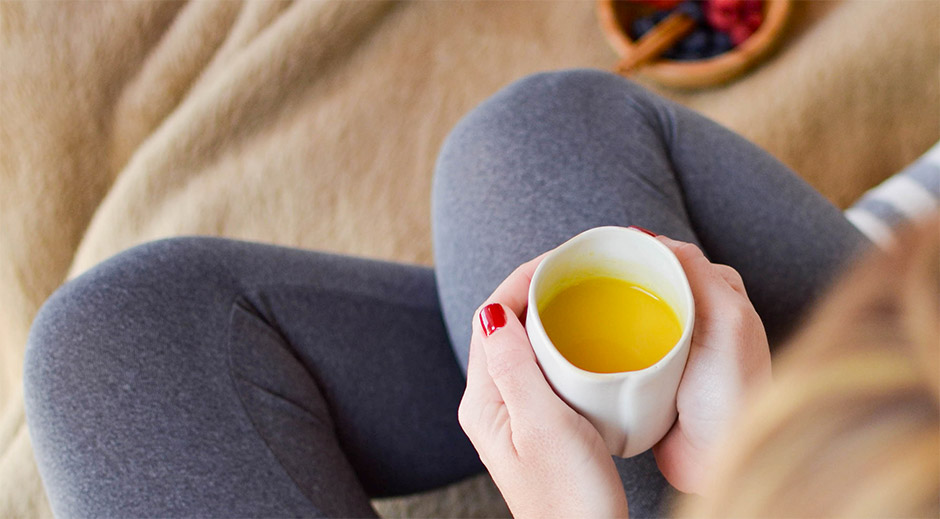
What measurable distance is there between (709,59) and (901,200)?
43 cm

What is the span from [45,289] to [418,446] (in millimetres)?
723

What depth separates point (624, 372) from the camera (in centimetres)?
39

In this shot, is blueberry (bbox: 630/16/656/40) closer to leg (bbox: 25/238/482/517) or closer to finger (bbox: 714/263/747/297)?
leg (bbox: 25/238/482/517)

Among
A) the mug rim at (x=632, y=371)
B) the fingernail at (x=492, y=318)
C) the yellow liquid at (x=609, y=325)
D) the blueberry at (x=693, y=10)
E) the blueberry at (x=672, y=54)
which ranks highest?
the mug rim at (x=632, y=371)

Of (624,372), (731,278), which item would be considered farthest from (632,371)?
(731,278)

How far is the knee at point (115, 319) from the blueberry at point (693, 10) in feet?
3.00

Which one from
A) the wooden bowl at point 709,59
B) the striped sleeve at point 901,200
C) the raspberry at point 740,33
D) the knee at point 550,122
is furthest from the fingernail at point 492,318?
the raspberry at point 740,33

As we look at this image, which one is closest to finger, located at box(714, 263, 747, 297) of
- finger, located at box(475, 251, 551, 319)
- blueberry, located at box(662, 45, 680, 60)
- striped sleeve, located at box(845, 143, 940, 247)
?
finger, located at box(475, 251, 551, 319)

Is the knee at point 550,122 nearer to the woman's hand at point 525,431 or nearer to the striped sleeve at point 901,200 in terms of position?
the woman's hand at point 525,431

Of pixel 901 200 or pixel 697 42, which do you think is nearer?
pixel 901 200

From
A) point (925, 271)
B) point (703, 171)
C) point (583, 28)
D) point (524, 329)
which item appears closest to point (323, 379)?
point (524, 329)

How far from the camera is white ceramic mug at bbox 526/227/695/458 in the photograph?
37cm

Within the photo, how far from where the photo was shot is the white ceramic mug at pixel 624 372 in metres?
0.37

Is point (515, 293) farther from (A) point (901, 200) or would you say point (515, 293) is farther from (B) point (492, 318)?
(A) point (901, 200)
